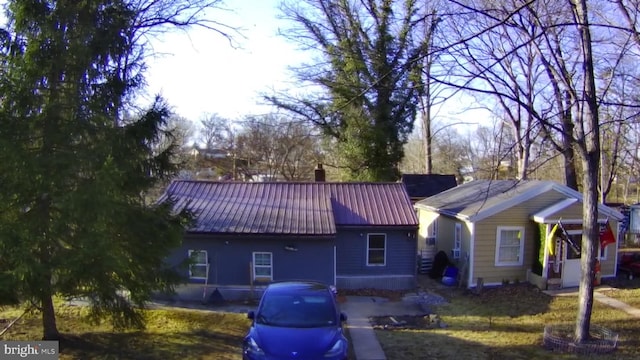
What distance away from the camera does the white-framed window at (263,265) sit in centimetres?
1658

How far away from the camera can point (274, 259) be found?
16.5 meters

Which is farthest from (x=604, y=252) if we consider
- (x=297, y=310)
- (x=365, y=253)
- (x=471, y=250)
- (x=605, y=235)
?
(x=297, y=310)

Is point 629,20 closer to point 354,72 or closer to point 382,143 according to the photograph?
point 354,72

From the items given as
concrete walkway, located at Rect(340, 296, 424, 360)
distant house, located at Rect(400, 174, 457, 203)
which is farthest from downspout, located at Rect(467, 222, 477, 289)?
distant house, located at Rect(400, 174, 457, 203)

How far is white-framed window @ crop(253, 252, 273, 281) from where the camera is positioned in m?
16.6

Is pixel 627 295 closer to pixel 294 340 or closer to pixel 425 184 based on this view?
pixel 294 340

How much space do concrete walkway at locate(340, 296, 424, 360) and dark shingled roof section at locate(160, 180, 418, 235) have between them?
101 inches

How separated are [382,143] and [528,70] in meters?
9.65

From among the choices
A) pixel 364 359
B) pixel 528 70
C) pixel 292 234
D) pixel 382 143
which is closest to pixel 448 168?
pixel 382 143

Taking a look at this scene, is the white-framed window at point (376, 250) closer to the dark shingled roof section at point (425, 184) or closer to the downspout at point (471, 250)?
the downspout at point (471, 250)

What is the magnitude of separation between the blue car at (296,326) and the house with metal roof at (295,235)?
599 cm

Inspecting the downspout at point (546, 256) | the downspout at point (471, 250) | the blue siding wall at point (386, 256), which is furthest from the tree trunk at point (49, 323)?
the downspout at point (546, 256)

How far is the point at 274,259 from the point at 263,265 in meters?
0.44

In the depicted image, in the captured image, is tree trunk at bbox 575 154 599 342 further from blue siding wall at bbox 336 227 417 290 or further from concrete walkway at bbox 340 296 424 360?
blue siding wall at bbox 336 227 417 290
